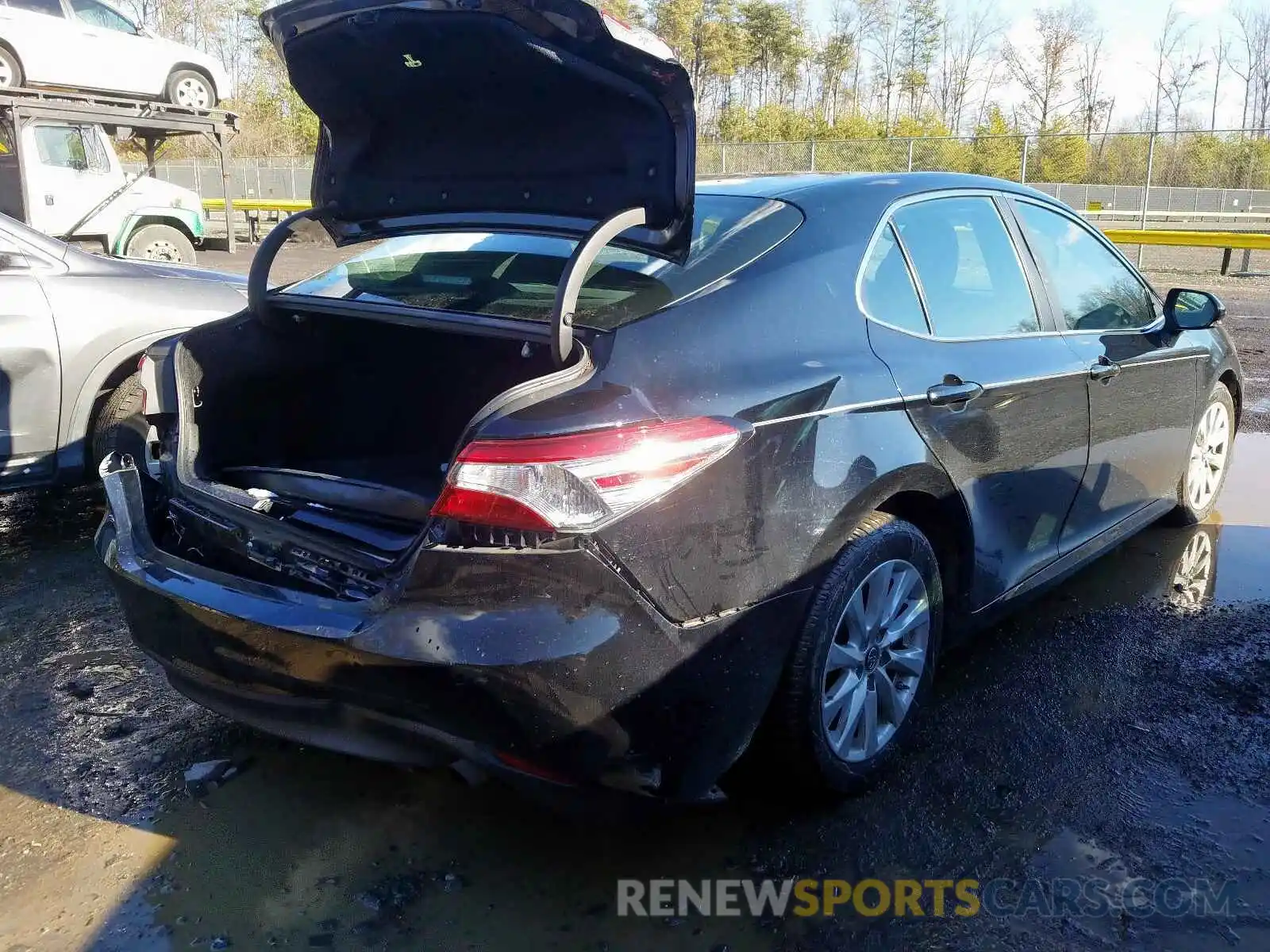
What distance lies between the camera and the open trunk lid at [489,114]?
7.95 feet

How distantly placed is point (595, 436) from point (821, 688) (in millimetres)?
877

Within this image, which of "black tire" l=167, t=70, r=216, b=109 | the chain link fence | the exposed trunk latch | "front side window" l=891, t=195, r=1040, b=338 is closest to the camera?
the exposed trunk latch

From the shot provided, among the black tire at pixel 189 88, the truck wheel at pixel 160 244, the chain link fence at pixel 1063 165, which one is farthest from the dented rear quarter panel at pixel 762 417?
the chain link fence at pixel 1063 165

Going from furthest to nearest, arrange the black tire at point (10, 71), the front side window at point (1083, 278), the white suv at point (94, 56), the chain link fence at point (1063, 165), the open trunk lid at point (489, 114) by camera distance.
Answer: the chain link fence at point (1063, 165)
the white suv at point (94, 56)
the black tire at point (10, 71)
the front side window at point (1083, 278)
the open trunk lid at point (489, 114)

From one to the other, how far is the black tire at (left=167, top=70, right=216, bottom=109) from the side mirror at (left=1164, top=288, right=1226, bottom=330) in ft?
56.3

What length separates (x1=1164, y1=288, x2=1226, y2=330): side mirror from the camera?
4066 mm

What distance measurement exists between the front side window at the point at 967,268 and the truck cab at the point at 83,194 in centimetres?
1328

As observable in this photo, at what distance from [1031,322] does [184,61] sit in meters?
17.7

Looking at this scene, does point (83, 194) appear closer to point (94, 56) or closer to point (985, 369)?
point (94, 56)

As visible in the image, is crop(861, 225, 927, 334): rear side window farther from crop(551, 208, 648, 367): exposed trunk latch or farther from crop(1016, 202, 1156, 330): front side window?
crop(1016, 202, 1156, 330): front side window

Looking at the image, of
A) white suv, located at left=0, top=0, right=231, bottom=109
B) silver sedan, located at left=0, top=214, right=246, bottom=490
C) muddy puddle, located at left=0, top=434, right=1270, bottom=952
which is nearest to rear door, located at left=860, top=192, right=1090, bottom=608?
muddy puddle, located at left=0, top=434, right=1270, bottom=952

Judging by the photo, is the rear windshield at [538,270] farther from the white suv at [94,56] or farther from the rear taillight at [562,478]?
the white suv at [94,56]

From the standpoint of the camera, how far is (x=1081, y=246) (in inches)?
153

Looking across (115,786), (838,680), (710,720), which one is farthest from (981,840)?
(115,786)
